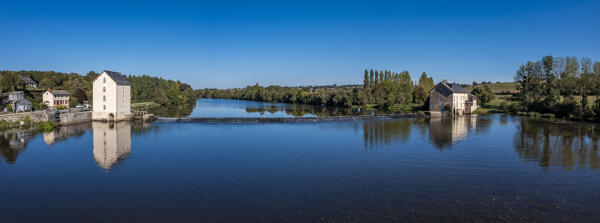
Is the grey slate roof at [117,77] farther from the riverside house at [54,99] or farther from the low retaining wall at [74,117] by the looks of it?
the riverside house at [54,99]

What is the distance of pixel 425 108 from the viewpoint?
168ft

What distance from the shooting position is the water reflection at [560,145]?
1633 cm

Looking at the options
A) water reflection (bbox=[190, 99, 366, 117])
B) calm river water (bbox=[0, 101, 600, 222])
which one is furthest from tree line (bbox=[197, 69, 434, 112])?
calm river water (bbox=[0, 101, 600, 222])

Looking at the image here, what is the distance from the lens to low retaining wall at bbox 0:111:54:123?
2916cm

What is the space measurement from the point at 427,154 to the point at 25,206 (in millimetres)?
16939

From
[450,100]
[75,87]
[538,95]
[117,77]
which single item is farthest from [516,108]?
[75,87]

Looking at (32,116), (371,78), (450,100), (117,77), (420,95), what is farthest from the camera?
(371,78)

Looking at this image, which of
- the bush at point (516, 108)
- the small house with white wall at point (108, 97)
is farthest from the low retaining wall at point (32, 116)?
the bush at point (516, 108)

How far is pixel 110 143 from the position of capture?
2266 centimetres

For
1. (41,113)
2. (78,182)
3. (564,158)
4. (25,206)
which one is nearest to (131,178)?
(78,182)

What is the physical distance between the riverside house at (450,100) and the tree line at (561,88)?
677 centimetres

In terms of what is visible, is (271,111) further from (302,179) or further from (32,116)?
(302,179)

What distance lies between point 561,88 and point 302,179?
142 feet

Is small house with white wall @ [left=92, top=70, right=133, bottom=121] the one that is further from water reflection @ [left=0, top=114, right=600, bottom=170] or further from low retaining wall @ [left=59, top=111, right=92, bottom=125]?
water reflection @ [left=0, top=114, right=600, bottom=170]
